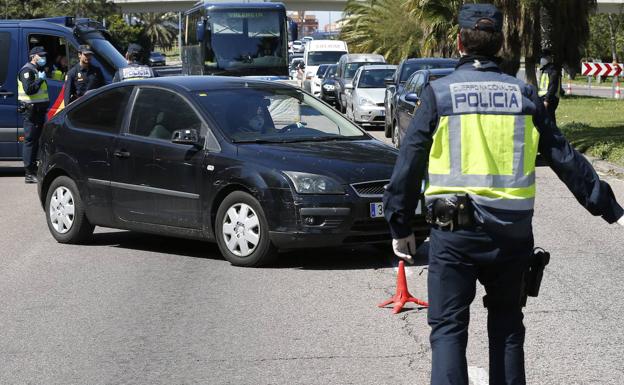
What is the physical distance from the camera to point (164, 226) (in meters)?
10.2

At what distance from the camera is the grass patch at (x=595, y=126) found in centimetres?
1895

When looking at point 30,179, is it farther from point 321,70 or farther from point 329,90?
point 321,70

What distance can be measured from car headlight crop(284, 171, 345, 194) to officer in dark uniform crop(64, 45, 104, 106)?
874 cm

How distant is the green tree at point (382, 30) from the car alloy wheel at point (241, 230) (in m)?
54.6

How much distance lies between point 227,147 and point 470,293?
17.4ft

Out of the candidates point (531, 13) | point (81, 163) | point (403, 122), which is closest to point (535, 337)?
point (81, 163)

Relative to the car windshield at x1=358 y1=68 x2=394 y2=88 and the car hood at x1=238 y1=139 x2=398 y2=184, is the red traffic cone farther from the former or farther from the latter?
the car windshield at x1=358 y1=68 x2=394 y2=88

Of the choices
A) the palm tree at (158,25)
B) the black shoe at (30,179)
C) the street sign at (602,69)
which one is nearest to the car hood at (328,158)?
the black shoe at (30,179)

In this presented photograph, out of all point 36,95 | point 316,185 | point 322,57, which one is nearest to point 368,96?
Answer: point 36,95

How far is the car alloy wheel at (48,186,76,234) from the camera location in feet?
36.4

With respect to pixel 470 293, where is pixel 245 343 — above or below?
below

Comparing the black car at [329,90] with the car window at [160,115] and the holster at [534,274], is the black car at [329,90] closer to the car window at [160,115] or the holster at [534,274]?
the car window at [160,115]

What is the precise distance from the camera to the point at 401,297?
7977 mm

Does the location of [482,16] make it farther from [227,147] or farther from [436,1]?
[436,1]
